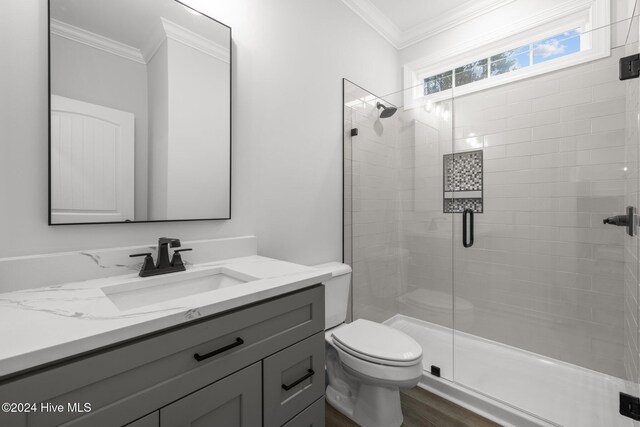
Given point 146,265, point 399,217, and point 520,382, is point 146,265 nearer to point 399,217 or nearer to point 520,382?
point 399,217

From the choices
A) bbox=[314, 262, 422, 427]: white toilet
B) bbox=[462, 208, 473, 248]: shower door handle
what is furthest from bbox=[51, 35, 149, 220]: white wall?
bbox=[462, 208, 473, 248]: shower door handle

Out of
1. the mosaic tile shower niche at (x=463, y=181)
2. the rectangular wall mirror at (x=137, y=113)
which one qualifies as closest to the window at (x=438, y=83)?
the mosaic tile shower niche at (x=463, y=181)

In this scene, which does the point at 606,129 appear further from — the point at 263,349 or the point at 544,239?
the point at 263,349

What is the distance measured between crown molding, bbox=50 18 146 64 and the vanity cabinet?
1.10m

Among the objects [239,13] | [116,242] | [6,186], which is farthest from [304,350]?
[239,13]

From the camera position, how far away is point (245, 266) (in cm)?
132

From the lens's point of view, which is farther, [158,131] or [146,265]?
[158,131]

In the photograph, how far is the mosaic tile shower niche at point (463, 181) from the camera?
227cm

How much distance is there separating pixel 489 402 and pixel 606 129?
1766 mm

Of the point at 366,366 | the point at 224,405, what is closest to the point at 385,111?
the point at 366,366

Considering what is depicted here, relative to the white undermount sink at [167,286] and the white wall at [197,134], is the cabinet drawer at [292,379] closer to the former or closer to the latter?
the white undermount sink at [167,286]

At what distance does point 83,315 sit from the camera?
743mm

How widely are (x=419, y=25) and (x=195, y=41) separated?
6.86ft

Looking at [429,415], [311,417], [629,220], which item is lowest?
[429,415]
